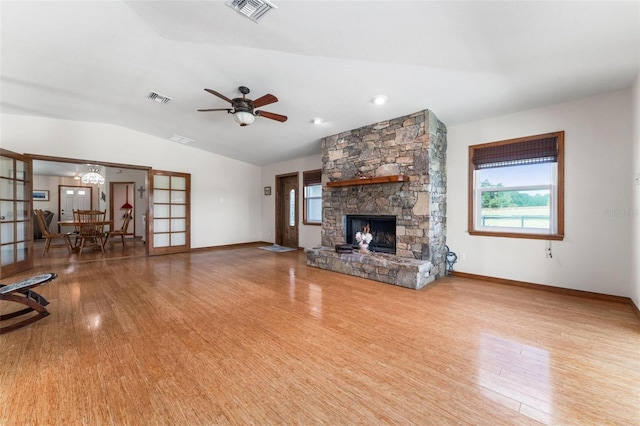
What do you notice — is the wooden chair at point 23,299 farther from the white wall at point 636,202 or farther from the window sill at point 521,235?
the white wall at point 636,202

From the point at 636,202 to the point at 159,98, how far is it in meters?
6.49

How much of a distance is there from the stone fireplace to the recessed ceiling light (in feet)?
2.00

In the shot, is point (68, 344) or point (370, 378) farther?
point (68, 344)

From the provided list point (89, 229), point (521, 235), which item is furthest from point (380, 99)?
point (89, 229)

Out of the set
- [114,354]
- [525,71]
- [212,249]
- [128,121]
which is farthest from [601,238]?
[128,121]

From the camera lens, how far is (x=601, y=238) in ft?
10.6

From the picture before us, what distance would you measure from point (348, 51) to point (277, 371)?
118 inches

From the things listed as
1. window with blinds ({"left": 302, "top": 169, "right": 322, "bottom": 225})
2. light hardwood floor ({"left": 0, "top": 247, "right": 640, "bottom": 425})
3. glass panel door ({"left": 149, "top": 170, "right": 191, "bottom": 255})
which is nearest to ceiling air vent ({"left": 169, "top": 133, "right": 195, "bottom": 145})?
glass panel door ({"left": 149, "top": 170, "right": 191, "bottom": 255})

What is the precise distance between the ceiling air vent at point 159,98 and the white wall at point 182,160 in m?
2.21

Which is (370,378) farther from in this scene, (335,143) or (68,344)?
(335,143)

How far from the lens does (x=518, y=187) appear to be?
3848mm

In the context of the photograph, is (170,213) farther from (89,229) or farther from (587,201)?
(587,201)

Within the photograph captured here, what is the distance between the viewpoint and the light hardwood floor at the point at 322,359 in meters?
1.45

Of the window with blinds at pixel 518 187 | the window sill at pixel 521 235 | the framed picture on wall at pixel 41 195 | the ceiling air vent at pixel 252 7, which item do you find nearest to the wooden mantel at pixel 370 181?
the window with blinds at pixel 518 187
